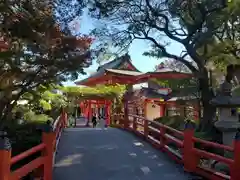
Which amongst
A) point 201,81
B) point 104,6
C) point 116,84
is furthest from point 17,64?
point 116,84

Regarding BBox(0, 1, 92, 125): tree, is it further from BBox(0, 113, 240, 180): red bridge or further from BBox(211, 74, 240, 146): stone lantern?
BBox(211, 74, 240, 146): stone lantern

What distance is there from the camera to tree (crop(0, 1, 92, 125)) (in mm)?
9195

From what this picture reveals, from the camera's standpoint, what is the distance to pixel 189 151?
27.0ft

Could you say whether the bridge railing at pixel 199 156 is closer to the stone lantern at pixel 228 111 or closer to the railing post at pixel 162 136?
the railing post at pixel 162 136

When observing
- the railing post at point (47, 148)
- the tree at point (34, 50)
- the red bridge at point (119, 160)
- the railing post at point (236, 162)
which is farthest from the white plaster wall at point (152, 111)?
the railing post at point (236, 162)

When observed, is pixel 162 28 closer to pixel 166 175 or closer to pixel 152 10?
pixel 152 10

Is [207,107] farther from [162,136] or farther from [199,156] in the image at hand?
[199,156]

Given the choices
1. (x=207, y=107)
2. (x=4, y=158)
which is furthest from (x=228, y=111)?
(x=4, y=158)

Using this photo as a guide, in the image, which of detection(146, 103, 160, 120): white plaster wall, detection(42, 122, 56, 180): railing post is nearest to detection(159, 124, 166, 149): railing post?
detection(42, 122, 56, 180): railing post

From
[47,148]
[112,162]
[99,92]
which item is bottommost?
[112,162]

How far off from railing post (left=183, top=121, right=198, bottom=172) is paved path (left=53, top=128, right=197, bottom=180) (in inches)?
8.9

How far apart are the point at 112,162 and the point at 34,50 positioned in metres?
3.92

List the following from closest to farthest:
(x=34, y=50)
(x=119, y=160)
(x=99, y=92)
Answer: (x=119, y=160), (x=34, y=50), (x=99, y=92)

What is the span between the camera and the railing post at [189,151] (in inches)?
322
